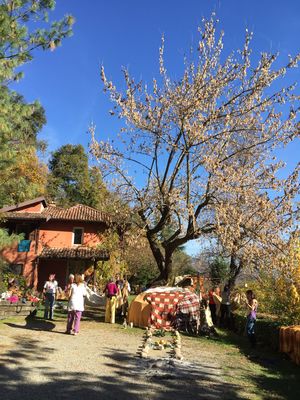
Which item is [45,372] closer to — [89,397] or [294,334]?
[89,397]

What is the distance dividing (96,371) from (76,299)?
4.25 m

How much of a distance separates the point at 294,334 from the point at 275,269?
4719 mm

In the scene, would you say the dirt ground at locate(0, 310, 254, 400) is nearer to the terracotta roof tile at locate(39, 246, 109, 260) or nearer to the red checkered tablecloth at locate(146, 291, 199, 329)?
the red checkered tablecloth at locate(146, 291, 199, 329)

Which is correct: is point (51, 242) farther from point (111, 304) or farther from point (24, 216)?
point (111, 304)

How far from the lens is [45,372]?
6887 millimetres

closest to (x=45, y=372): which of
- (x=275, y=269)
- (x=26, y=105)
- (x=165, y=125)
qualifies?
(x=26, y=105)

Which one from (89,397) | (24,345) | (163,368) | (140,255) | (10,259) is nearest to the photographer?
(89,397)

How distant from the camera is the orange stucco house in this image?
29969mm

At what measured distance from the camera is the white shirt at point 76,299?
1125 cm

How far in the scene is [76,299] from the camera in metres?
11.3

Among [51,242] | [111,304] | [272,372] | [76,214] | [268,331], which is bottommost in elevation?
[272,372]

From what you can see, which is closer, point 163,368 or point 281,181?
point 163,368

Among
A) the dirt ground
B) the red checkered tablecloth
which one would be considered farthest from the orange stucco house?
the dirt ground

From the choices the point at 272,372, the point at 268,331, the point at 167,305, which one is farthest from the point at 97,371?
the point at 167,305
